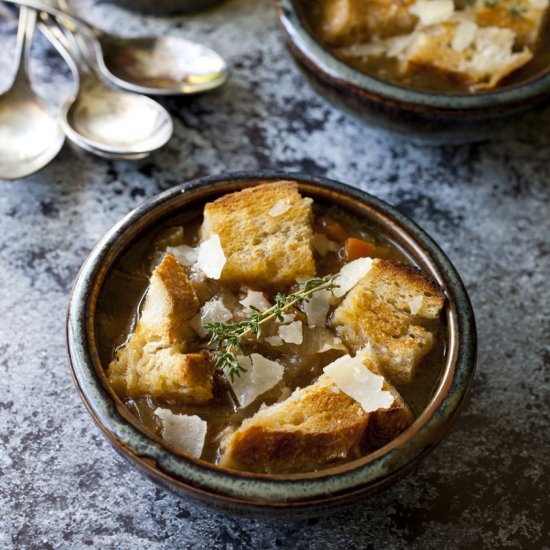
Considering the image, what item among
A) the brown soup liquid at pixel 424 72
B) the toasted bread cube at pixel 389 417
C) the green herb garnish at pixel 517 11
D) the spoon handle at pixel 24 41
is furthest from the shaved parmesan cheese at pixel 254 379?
the green herb garnish at pixel 517 11

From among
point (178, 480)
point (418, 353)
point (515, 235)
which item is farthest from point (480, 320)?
point (178, 480)

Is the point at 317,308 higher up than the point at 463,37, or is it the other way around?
the point at 463,37

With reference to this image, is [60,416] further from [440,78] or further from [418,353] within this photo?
[440,78]

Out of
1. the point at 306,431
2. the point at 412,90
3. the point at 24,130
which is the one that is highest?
the point at 412,90

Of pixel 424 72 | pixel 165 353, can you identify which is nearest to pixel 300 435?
pixel 165 353

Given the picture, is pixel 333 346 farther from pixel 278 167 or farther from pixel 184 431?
pixel 278 167

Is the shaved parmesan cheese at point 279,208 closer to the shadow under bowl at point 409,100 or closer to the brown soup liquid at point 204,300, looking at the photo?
the brown soup liquid at point 204,300
